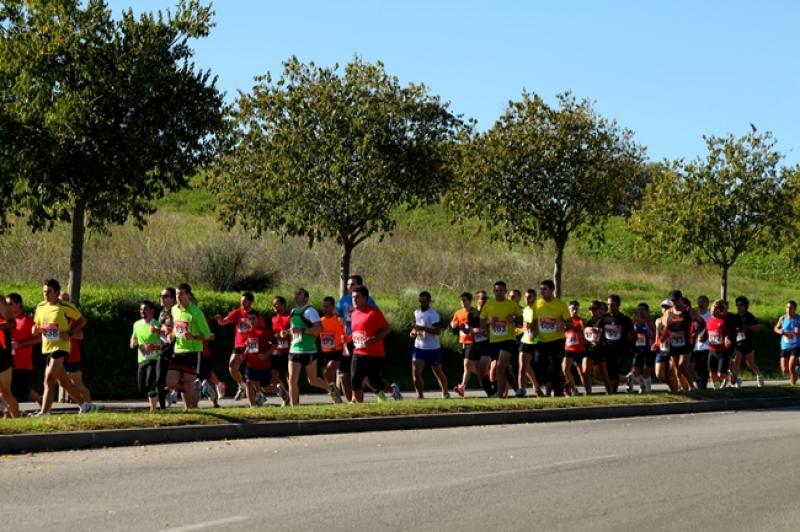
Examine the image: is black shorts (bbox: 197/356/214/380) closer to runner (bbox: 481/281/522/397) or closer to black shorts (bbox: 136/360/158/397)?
black shorts (bbox: 136/360/158/397)

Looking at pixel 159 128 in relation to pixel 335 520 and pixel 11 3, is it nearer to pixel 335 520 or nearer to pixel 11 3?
pixel 11 3

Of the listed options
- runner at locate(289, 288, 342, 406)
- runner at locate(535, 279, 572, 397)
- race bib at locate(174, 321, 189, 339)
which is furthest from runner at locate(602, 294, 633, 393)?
race bib at locate(174, 321, 189, 339)

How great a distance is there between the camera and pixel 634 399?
21.4m

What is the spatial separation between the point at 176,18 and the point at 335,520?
14488 millimetres

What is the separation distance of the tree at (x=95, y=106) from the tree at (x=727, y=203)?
20.1 metres

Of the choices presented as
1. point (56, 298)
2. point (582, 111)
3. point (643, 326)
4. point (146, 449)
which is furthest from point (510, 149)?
point (146, 449)

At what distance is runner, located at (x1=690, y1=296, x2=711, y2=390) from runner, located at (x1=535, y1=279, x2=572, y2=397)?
16.8 ft

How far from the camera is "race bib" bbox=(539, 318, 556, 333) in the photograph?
2158 centimetres

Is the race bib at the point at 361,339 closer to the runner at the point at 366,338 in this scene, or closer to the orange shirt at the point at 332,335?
the runner at the point at 366,338

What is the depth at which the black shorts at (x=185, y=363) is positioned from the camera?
17.7m

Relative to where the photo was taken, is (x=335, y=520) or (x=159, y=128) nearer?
(x=335, y=520)

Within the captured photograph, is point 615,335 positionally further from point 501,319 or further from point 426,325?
point 426,325

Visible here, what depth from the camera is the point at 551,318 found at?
21.6 meters

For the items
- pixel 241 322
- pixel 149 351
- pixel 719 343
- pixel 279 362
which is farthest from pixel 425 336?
pixel 719 343
